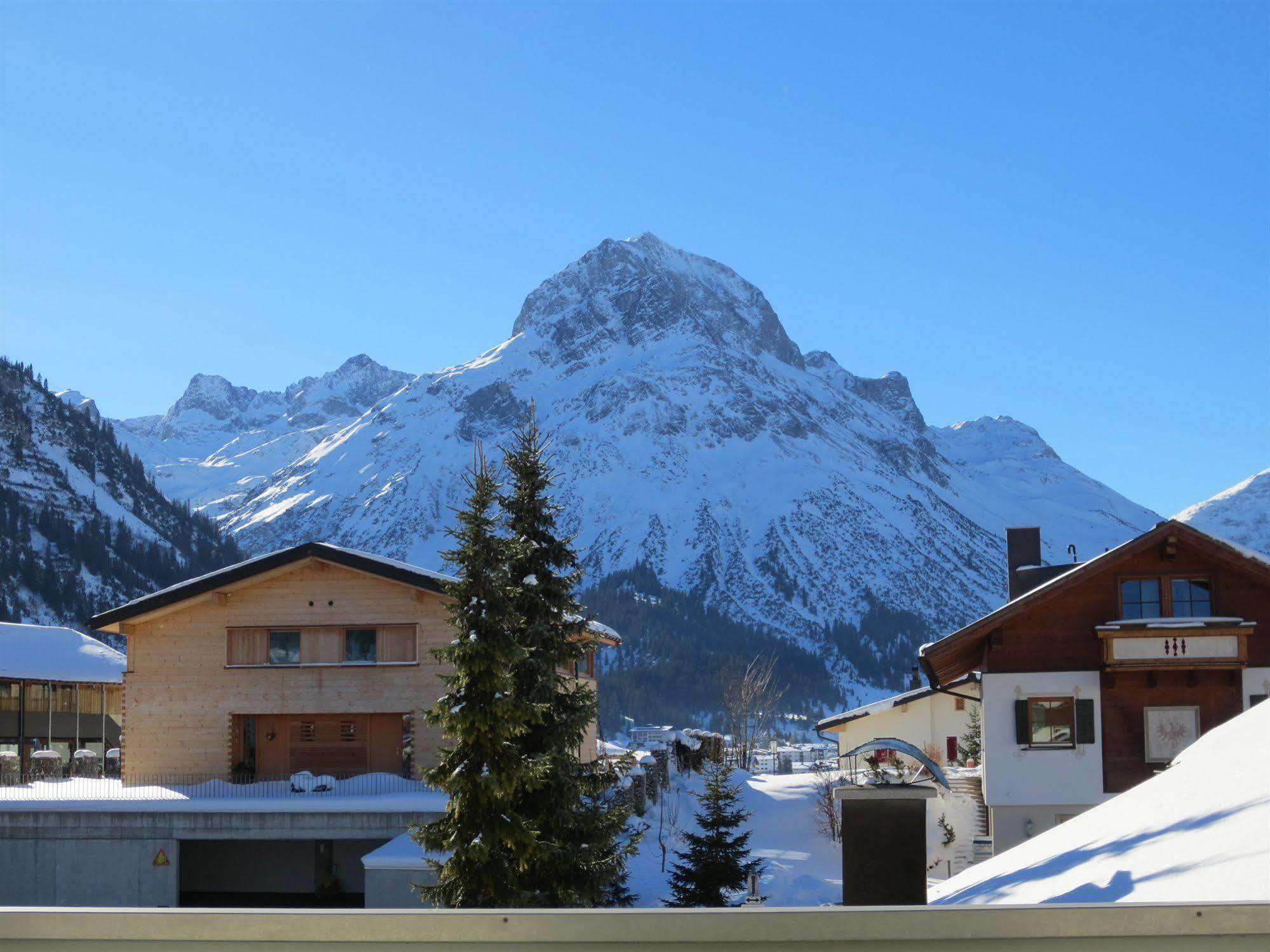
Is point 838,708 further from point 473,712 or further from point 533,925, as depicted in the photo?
point 533,925

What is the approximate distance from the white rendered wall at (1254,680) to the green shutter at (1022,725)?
4.51m

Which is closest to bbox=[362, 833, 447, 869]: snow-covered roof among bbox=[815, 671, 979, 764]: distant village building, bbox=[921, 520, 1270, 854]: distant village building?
bbox=[921, 520, 1270, 854]: distant village building

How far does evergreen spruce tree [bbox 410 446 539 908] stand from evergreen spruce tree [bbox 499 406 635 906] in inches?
13.7

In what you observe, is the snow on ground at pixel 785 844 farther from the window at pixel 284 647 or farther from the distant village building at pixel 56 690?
the distant village building at pixel 56 690

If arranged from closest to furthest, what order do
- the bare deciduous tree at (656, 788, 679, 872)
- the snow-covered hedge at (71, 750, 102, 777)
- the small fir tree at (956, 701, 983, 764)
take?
1. the bare deciduous tree at (656, 788, 679, 872)
2. the small fir tree at (956, 701, 983, 764)
3. the snow-covered hedge at (71, 750, 102, 777)

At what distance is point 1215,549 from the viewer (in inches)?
1048

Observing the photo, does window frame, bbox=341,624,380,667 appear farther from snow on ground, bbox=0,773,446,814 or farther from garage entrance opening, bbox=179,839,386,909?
garage entrance opening, bbox=179,839,386,909

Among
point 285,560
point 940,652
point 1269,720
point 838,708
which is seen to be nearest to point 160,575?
point 838,708

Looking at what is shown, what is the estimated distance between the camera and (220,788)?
1254 inches

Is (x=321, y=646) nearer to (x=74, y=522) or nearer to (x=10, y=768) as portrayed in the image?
(x=10, y=768)

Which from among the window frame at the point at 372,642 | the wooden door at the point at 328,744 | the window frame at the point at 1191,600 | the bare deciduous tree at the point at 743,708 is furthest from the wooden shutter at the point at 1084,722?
the bare deciduous tree at the point at 743,708

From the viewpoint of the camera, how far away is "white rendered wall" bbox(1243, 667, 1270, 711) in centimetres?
2661

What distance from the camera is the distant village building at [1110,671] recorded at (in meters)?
26.5

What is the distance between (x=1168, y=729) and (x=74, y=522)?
13590cm
